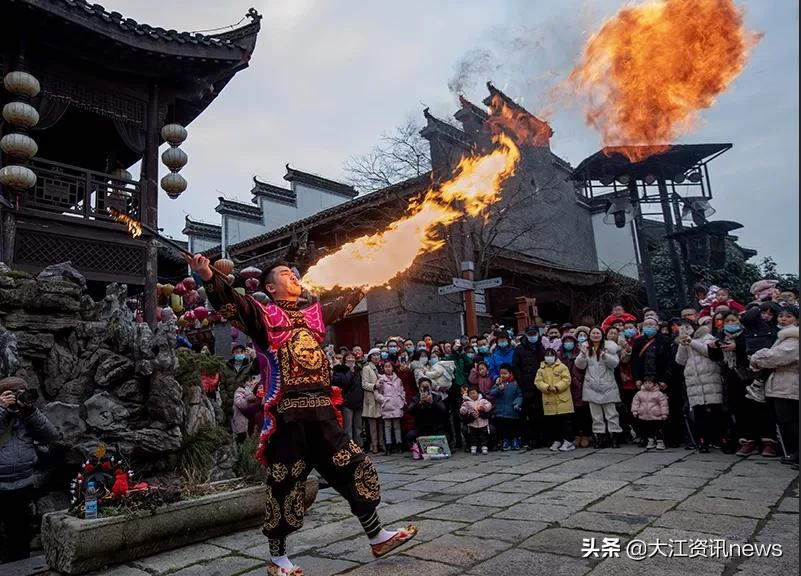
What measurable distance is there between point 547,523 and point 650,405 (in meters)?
4.24

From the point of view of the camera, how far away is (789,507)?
4.20 m

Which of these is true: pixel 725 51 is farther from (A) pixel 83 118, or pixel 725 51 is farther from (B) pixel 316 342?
(A) pixel 83 118

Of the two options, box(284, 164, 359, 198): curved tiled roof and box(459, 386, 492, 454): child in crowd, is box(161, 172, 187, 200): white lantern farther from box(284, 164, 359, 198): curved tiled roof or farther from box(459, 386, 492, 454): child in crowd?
box(284, 164, 359, 198): curved tiled roof

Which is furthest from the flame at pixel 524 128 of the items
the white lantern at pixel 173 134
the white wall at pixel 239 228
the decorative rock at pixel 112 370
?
the white wall at pixel 239 228

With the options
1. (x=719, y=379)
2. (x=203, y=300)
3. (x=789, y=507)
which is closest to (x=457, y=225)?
(x=203, y=300)

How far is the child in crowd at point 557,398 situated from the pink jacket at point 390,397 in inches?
94.4

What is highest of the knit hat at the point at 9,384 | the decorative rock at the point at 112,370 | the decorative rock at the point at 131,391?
the decorative rock at the point at 112,370

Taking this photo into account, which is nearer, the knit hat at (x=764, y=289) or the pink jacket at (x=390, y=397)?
the knit hat at (x=764, y=289)

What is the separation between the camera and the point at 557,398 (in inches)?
329

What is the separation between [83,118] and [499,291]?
1311cm

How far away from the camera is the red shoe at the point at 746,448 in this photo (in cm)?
674

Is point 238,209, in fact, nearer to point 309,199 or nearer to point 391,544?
point 309,199

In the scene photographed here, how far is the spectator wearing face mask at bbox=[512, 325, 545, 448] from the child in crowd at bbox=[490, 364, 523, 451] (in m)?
0.13

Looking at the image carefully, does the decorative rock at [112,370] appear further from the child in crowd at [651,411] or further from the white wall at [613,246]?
the white wall at [613,246]
